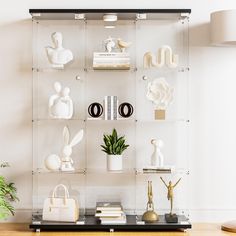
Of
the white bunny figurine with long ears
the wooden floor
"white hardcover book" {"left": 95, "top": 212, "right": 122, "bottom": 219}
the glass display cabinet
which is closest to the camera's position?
the wooden floor

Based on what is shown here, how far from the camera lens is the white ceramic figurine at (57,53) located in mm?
4168

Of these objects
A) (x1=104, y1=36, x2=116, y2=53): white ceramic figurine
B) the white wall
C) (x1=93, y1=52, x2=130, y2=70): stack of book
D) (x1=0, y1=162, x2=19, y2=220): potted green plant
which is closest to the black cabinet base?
(x1=0, y1=162, x2=19, y2=220): potted green plant

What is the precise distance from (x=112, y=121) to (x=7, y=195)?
870mm

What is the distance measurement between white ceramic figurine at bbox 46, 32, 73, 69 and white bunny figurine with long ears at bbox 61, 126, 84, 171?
0.45 m

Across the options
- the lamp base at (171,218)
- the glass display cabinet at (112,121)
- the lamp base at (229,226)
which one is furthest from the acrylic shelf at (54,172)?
the lamp base at (229,226)

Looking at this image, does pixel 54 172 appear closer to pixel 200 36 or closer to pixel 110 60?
pixel 110 60

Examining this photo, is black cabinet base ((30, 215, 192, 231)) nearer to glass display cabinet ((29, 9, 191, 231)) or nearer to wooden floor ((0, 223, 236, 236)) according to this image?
wooden floor ((0, 223, 236, 236))

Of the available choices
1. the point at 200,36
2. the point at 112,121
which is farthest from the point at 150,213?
the point at 200,36

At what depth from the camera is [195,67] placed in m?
4.36

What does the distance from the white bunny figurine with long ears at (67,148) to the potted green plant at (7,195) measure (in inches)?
15.4

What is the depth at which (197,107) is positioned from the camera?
172 inches

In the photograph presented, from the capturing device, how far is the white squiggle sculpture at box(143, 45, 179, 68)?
4180 mm

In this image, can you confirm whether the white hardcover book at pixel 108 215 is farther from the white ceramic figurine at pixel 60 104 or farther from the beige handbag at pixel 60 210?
the white ceramic figurine at pixel 60 104

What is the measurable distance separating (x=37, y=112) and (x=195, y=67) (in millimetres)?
1121
